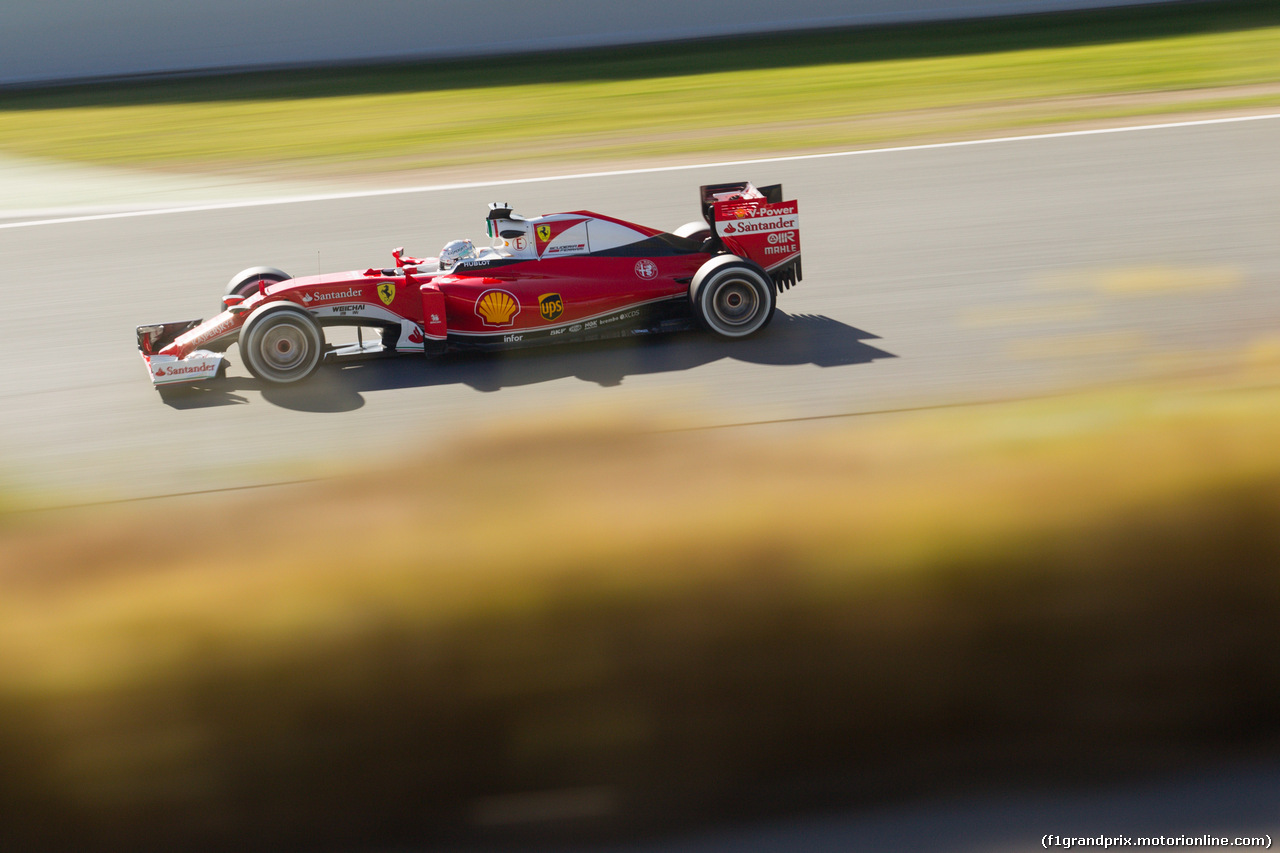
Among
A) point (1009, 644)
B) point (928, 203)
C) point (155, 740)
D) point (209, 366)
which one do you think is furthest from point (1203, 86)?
point (155, 740)

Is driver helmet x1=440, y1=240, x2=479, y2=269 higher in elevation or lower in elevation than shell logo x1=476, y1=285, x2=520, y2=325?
higher

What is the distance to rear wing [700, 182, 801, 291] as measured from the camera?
28.8 feet

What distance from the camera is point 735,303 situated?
8539 millimetres

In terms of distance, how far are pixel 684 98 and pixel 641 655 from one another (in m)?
17.0

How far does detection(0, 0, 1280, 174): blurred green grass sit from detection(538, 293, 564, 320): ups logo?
7.56 meters

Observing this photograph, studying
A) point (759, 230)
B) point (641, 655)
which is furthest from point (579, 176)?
point (641, 655)

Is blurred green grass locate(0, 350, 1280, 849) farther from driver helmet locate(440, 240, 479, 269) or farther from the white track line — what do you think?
the white track line

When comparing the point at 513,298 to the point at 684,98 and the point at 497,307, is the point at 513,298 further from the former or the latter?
the point at 684,98

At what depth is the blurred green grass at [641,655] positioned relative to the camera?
9.90ft

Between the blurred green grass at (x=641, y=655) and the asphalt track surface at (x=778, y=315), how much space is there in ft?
6.02

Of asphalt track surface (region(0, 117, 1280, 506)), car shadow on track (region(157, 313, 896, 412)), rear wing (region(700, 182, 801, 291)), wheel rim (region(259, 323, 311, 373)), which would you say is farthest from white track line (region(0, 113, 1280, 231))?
wheel rim (region(259, 323, 311, 373))

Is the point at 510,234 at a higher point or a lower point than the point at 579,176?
lower

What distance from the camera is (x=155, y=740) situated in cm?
298

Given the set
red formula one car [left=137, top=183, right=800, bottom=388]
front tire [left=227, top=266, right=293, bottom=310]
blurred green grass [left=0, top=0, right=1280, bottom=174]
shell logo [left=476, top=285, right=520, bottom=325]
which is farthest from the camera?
blurred green grass [left=0, top=0, right=1280, bottom=174]
